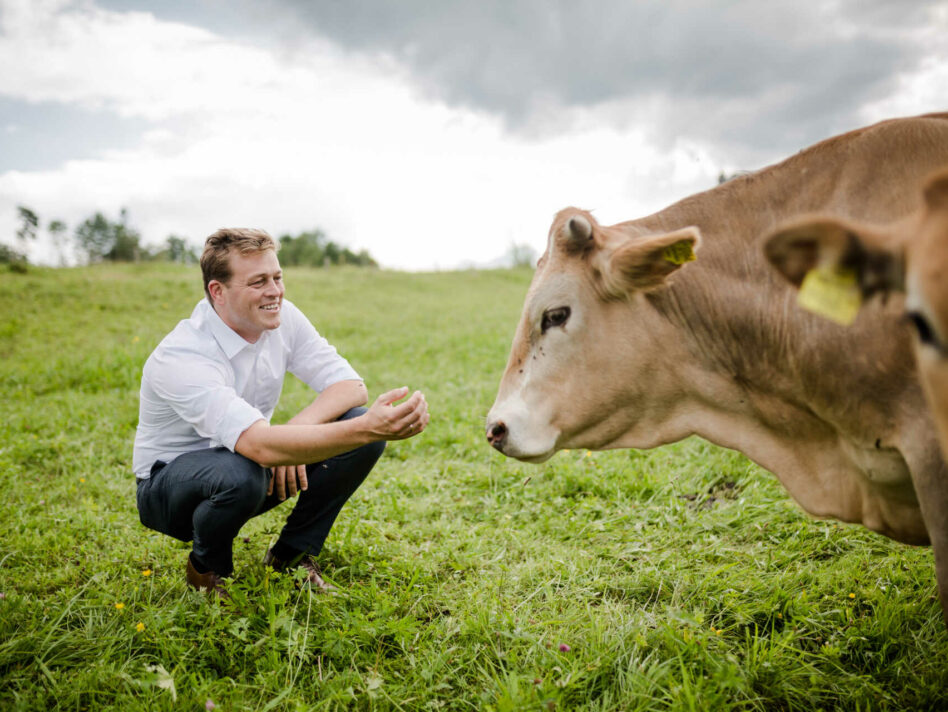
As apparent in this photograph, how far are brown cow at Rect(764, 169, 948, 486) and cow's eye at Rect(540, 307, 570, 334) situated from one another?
1.23m

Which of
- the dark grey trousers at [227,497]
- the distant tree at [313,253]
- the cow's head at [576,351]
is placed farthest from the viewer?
the distant tree at [313,253]

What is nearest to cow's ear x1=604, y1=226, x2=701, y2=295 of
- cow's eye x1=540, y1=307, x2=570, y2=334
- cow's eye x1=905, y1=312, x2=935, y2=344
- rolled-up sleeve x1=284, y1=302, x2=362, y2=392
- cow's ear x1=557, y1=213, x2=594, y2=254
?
cow's ear x1=557, y1=213, x2=594, y2=254

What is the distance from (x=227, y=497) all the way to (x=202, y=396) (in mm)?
537

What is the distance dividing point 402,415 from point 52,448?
4.84 m

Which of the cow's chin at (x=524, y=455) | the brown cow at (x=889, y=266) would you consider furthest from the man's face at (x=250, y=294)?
the brown cow at (x=889, y=266)

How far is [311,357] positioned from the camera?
4.25 metres

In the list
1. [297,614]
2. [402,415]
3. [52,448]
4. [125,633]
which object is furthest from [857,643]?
[52,448]

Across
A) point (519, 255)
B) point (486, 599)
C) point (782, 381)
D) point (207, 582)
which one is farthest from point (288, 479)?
point (519, 255)

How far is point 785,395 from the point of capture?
282 centimetres

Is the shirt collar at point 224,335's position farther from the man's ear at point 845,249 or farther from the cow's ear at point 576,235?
the man's ear at point 845,249

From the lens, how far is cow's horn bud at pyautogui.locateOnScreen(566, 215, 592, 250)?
9.39ft

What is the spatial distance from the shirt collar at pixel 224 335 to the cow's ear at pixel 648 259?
2.15 meters

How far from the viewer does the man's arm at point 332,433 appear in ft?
10.3

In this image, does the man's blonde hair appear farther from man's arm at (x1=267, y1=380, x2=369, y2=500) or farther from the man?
man's arm at (x1=267, y1=380, x2=369, y2=500)
